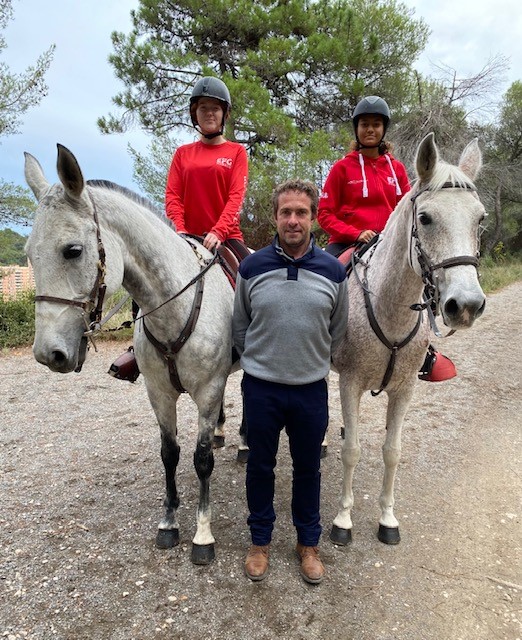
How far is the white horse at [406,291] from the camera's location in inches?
80.3

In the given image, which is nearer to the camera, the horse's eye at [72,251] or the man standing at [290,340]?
the horse's eye at [72,251]

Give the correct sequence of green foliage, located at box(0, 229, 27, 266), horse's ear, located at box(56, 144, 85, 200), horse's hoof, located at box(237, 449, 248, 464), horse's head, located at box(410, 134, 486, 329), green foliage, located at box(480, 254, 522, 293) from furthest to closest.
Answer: green foliage, located at box(480, 254, 522, 293) → green foliage, located at box(0, 229, 27, 266) → horse's hoof, located at box(237, 449, 248, 464) → horse's head, located at box(410, 134, 486, 329) → horse's ear, located at box(56, 144, 85, 200)

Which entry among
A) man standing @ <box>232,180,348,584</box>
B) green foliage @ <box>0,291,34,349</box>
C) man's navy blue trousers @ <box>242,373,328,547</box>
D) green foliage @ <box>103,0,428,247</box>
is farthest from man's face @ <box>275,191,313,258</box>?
green foliage @ <box>103,0,428,247</box>

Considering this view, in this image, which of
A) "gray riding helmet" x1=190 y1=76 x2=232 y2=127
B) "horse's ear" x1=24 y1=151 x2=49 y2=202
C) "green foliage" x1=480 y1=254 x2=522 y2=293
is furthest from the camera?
"green foliage" x1=480 y1=254 x2=522 y2=293

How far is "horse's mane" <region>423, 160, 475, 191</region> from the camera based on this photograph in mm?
2176

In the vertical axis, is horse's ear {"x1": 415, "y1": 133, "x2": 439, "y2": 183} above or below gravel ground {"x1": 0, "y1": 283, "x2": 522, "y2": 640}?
above

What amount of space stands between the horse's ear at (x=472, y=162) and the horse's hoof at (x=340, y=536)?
241 centimetres

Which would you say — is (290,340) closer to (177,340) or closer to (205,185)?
(177,340)

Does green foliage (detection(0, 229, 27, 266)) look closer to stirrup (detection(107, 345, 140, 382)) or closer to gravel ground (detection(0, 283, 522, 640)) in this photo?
gravel ground (detection(0, 283, 522, 640))

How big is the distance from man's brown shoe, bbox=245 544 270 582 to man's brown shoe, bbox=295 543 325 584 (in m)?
0.22

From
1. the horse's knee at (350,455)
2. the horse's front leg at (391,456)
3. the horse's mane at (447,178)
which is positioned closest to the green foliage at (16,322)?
the horse's knee at (350,455)

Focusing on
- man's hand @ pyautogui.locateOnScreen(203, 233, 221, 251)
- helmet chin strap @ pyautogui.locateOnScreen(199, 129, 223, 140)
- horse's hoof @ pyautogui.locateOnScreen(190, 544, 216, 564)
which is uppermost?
helmet chin strap @ pyautogui.locateOnScreen(199, 129, 223, 140)

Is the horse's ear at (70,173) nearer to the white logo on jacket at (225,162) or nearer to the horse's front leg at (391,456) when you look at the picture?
the white logo on jacket at (225,162)

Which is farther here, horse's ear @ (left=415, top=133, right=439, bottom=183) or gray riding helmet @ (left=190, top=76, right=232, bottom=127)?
gray riding helmet @ (left=190, top=76, right=232, bottom=127)
